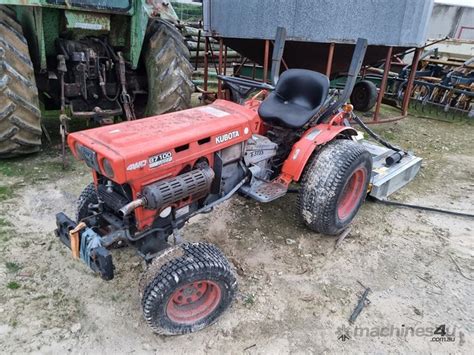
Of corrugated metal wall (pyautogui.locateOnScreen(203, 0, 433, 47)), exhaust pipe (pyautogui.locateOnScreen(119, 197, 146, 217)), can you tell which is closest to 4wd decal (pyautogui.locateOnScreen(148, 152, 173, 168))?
exhaust pipe (pyautogui.locateOnScreen(119, 197, 146, 217))

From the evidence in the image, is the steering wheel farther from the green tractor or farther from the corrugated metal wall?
the corrugated metal wall

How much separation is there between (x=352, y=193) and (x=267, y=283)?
46.1 inches

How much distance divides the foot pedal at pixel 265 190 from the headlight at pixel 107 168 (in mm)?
1083

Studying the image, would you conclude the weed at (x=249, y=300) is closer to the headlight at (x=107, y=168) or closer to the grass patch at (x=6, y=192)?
the headlight at (x=107, y=168)

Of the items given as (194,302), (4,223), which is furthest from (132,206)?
(4,223)

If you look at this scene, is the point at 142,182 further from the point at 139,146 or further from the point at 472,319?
the point at 472,319

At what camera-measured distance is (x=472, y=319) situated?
7.64 feet

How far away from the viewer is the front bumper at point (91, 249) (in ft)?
5.99

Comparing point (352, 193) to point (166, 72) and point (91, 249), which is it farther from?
point (166, 72)

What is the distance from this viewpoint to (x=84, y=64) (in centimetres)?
383

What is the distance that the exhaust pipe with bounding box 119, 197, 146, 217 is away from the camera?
188cm

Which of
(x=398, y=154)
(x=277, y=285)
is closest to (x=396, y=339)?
(x=277, y=285)
